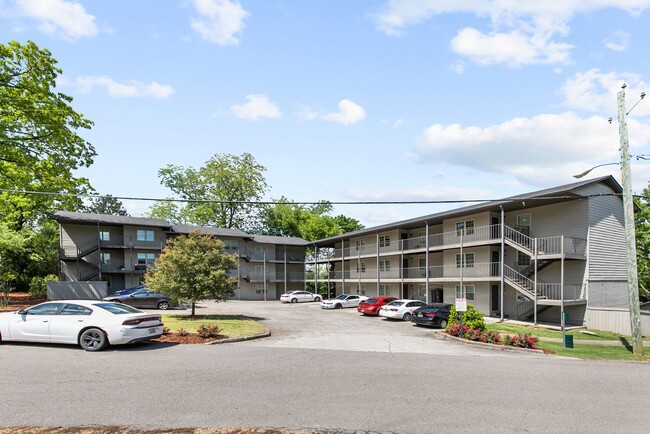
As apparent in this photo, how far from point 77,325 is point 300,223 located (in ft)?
205

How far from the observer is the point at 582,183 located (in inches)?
998

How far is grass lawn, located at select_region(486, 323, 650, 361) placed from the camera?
15938 millimetres

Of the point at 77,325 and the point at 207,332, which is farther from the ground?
the point at 77,325

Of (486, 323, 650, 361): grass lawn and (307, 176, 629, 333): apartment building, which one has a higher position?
(307, 176, 629, 333): apartment building

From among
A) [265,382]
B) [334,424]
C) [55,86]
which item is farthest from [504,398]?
[55,86]

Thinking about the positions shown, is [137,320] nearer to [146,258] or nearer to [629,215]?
[629,215]

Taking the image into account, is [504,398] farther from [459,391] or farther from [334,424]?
[334,424]

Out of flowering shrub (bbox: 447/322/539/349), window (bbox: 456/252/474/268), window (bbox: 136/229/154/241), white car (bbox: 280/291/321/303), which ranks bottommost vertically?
white car (bbox: 280/291/321/303)

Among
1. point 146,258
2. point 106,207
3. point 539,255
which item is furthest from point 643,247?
point 106,207

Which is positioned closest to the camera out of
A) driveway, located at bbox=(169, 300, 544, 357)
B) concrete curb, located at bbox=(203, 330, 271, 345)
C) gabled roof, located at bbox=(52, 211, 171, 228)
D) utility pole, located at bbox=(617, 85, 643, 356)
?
concrete curb, located at bbox=(203, 330, 271, 345)

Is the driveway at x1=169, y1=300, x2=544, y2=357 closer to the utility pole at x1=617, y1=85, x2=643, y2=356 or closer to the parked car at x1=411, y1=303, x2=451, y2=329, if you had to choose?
the parked car at x1=411, y1=303, x2=451, y2=329

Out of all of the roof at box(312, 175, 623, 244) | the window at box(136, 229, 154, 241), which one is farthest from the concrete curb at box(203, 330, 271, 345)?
the window at box(136, 229, 154, 241)

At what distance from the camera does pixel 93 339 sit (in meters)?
11.9

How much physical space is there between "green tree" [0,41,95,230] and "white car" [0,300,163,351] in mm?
16405
